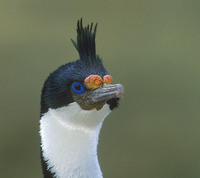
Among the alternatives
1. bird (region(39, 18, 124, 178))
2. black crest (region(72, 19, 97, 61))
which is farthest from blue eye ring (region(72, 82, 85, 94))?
black crest (region(72, 19, 97, 61))

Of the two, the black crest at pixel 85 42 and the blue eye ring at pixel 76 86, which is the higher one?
the black crest at pixel 85 42

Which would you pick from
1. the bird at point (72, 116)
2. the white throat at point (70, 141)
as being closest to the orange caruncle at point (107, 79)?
the bird at point (72, 116)

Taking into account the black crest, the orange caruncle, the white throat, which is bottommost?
the white throat

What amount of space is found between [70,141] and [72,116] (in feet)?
0.29

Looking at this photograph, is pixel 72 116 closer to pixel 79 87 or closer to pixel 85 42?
pixel 79 87

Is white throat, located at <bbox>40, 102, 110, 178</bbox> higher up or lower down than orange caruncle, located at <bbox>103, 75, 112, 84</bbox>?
lower down

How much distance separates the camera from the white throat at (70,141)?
1669mm

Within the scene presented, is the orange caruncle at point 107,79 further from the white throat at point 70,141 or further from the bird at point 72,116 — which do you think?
the white throat at point 70,141

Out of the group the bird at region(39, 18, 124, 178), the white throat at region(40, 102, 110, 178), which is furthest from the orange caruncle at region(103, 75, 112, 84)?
the white throat at region(40, 102, 110, 178)

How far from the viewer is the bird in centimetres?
166

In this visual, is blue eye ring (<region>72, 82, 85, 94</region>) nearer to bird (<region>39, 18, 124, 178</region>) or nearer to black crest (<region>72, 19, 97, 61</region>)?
bird (<region>39, 18, 124, 178</region>)

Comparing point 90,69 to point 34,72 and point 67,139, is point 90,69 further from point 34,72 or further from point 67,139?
point 34,72

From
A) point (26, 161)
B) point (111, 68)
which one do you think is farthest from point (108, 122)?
point (26, 161)

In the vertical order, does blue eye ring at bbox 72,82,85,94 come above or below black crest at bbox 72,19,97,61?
below
